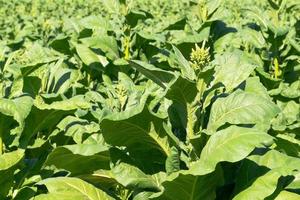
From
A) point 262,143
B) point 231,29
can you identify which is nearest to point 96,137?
point 262,143

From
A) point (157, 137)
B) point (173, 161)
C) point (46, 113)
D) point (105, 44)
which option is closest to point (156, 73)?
point (157, 137)

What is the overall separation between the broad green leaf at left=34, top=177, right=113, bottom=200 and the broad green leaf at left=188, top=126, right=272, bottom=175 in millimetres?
679

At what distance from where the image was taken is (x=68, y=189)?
3.00 meters

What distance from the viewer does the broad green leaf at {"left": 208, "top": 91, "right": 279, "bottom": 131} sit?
285 centimetres

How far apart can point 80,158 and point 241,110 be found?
3.03ft

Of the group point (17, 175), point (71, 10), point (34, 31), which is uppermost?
point (17, 175)

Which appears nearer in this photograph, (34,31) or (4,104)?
Result: (4,104)

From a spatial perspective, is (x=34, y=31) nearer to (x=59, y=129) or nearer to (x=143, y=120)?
(x=59, y=129)

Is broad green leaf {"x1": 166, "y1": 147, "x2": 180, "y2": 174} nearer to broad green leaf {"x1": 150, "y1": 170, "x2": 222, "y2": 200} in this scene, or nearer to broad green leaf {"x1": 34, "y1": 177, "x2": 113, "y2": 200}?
broad green leaf {"x1": 150, "y1": 170, "x2": 222, "y2": 200}

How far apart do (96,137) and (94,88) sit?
88.0 inches

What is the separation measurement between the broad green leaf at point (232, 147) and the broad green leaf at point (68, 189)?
679 mm

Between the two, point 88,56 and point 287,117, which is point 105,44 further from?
point 287,117

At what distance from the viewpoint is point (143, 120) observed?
2969mm

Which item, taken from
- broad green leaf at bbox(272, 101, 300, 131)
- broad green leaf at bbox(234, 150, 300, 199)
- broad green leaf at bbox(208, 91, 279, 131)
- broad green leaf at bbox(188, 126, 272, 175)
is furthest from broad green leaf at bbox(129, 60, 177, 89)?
broad green leaf at bbox(272, 101, 300, 131)
